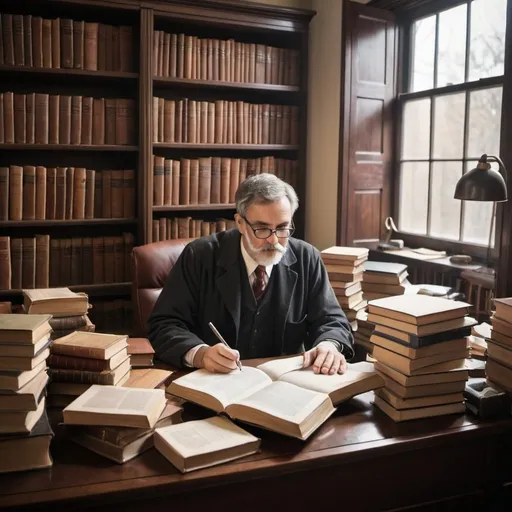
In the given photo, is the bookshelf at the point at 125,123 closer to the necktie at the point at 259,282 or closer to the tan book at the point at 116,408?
the necktie at the point at 259,282

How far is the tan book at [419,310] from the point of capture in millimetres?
1399

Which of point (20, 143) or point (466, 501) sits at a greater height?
point (20, 143)

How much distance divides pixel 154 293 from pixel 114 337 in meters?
0.94

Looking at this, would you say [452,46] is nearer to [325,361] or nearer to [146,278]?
[146,278]

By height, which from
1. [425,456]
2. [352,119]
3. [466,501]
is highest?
[352,119]

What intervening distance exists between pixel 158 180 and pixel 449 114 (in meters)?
1.62

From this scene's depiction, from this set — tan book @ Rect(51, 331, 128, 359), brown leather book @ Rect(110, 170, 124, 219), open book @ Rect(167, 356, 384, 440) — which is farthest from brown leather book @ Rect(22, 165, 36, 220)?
open book @ Rect(167, 356, 384, 440)

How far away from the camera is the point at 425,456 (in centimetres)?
133

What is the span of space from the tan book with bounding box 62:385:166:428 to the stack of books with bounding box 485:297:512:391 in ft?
2.72

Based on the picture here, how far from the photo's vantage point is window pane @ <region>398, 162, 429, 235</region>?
3424 millimetres

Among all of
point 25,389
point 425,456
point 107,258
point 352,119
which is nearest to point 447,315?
point 425,456

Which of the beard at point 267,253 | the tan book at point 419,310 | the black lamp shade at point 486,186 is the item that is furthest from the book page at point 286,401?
the black lamp shade at point 486,186

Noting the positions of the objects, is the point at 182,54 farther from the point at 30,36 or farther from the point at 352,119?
the point at 352,119

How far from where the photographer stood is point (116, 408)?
48.5 inches
